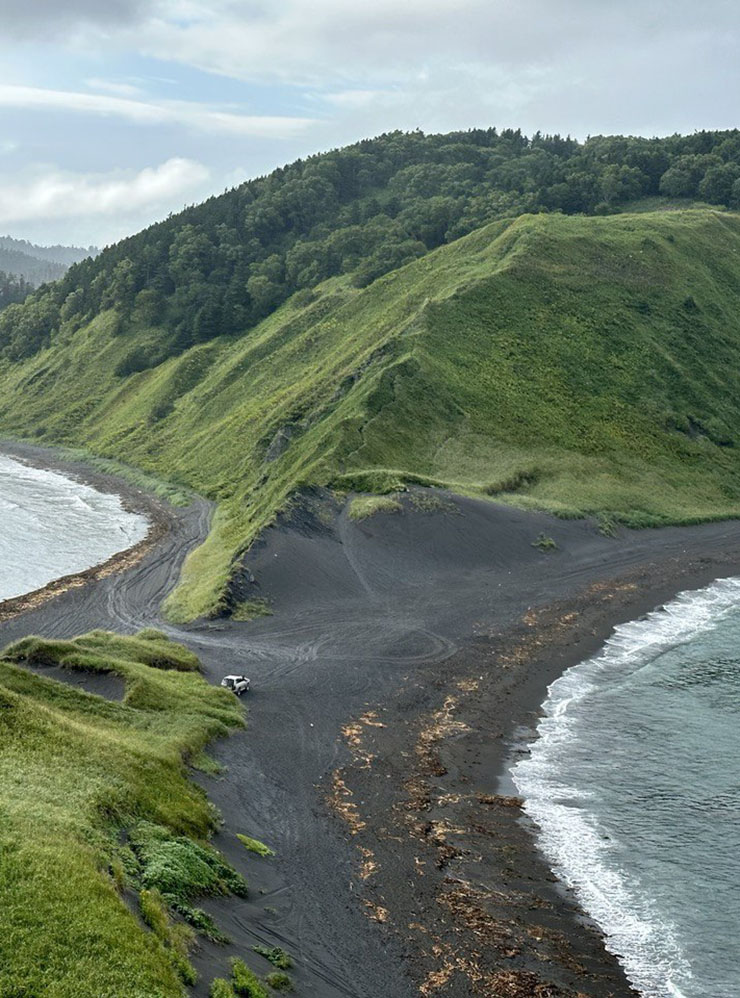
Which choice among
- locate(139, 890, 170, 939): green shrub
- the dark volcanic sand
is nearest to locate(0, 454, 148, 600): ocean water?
the dark volcanic sand

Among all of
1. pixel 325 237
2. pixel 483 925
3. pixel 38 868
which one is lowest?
pixel 483 925

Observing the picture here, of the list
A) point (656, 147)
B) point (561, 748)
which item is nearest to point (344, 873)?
point (561, 748)

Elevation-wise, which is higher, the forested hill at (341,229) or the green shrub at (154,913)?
the forested hill at (341,229)

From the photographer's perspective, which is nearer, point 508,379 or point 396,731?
point 396,731

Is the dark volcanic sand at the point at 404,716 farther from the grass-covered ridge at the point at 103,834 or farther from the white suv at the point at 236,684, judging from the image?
the grass-covered ridge at the point at 103,834

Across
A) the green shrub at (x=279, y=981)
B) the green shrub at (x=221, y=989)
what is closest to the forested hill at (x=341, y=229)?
the green shrub at (x=279, y=981)

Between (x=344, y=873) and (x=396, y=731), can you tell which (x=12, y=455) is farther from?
(x=344, y=873)
